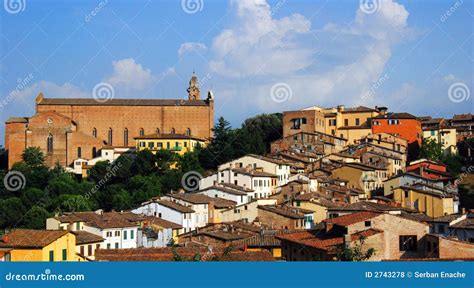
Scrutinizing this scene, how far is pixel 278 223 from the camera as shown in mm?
29328

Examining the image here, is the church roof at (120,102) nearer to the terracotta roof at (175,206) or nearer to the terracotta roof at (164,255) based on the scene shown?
the terracotta roof at (175,206)

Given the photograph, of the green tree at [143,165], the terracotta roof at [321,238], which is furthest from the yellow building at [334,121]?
the terracotta roof at [321,238]

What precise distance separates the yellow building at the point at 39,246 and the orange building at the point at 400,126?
31637 mm

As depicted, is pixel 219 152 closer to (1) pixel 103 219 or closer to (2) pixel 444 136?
(2) pixel 444 136

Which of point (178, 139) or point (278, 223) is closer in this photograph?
point (278, 223)

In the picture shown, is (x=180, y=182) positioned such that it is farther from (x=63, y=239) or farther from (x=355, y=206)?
(x=63, y=239)

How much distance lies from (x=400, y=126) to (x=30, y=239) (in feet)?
111

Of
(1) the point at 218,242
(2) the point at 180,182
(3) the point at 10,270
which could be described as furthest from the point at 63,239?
(2) the point at 180,182

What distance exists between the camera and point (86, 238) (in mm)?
23594

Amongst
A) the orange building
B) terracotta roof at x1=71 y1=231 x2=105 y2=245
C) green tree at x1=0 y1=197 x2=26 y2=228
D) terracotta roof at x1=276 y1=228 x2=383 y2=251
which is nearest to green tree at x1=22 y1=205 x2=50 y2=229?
green tree at x1=0 y1=197 x2=26 y2=228

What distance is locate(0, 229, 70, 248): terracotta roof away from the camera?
61.4 feet

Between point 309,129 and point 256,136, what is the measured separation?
3.06 m

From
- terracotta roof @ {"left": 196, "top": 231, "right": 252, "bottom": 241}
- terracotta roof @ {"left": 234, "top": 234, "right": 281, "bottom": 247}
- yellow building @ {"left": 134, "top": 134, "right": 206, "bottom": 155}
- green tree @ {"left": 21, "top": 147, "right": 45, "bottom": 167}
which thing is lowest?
terracotta roof @ {"left": 196, "top": 231, "right": 252, "bottom": 241}

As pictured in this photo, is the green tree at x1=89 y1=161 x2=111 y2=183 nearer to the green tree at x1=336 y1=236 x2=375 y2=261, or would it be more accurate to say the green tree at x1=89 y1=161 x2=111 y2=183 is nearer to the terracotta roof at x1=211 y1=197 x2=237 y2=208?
the terracotta roof at x1=211 y1=197 x2=237 y2=208
